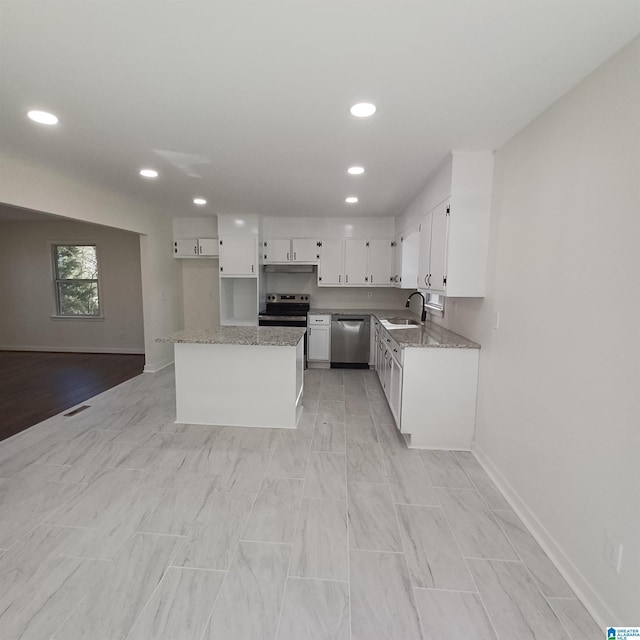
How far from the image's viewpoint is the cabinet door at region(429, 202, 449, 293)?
266 centimetres

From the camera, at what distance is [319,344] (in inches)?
201

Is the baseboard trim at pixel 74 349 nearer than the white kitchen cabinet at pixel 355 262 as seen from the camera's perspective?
No

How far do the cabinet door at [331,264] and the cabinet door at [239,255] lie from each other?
3.36ft

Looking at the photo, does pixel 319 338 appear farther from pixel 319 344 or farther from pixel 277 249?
pixel 277 249

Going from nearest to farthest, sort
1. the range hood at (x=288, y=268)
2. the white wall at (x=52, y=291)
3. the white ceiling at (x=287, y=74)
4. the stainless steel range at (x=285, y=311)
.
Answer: the white ceiling at (x=287, y=74) → the stainless steel range at (x=285, y=311) → the range hood at (x=288, y=268) → the white wall at (x=52, y=291)

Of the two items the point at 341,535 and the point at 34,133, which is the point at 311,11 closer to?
the point at 34,133

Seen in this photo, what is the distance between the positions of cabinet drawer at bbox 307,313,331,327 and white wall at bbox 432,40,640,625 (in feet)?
9.72

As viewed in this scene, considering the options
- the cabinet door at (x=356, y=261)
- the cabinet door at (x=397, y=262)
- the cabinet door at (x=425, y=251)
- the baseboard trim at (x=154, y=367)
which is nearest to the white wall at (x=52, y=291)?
the baseboard trim at (x=154, y=367)

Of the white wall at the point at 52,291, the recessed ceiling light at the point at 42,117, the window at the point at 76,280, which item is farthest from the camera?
the window at the point at 76,280

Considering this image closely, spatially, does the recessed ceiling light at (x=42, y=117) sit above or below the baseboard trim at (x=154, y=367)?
above

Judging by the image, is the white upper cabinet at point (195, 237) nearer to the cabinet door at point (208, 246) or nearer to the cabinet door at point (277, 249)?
the cabinet door at point (208, 246)

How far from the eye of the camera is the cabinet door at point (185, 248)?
5301 mm

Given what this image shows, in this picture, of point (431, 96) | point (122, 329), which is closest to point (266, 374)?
point (431, 96)

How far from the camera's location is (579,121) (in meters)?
1.61
